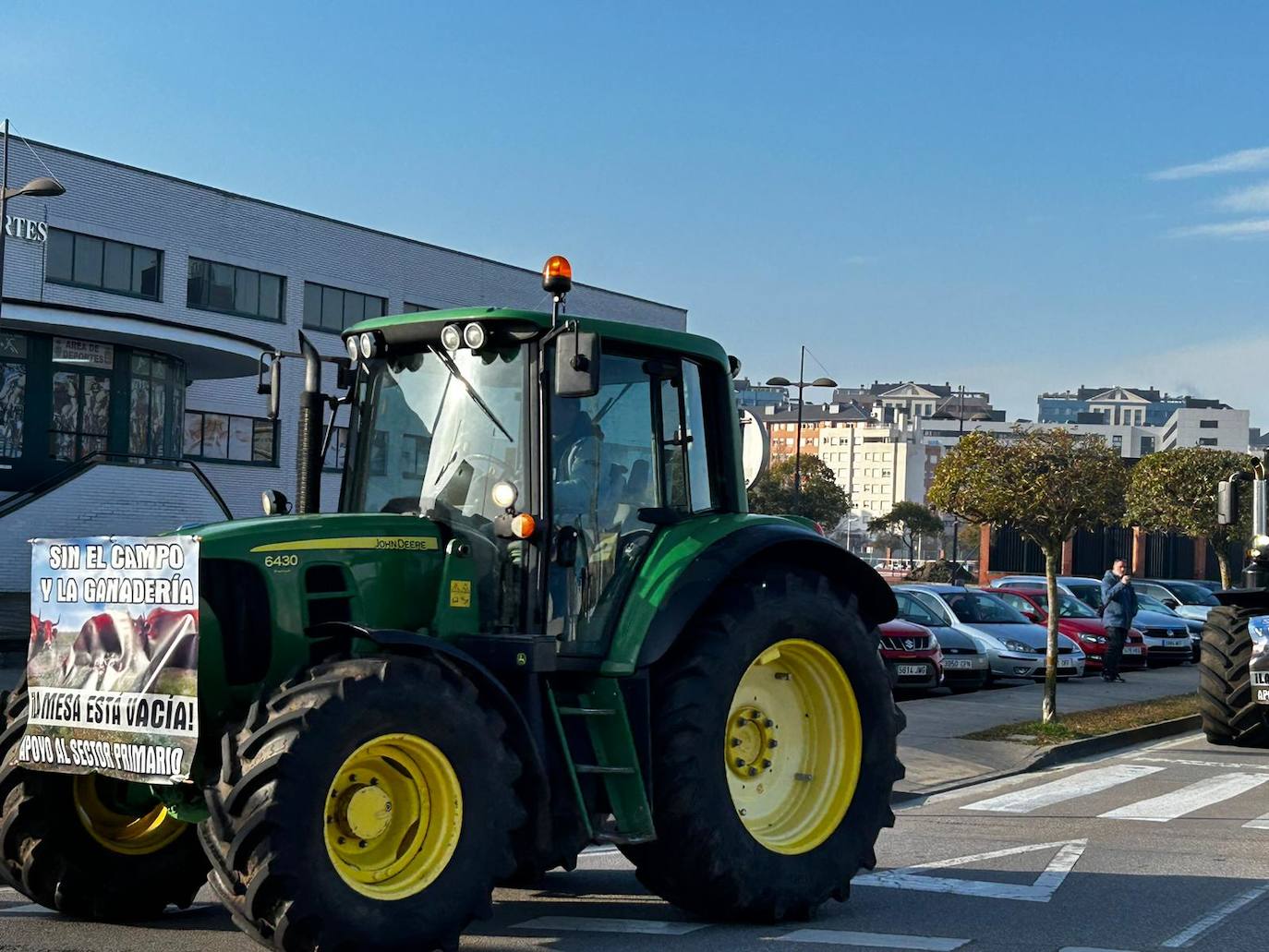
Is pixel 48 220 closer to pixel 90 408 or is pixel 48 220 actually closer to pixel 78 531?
pixel 90 408

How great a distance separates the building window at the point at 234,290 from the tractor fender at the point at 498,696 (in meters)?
37.2

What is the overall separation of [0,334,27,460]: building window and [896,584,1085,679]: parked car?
1834 centimetres

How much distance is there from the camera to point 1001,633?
2364 cm

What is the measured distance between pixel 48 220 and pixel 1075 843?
32802 mm

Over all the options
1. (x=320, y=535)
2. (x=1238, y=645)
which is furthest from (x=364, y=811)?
(x=1238, y=645)

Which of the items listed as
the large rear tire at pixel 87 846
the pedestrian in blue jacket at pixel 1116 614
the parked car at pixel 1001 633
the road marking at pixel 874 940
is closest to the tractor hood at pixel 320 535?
the large rear tire at pixel 87 846

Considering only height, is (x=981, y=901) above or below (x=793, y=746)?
below

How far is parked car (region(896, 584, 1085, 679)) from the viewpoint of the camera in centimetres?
2309

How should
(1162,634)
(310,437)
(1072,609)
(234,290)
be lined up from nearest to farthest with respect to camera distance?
(310,437)
(1072,609)
(1162,634)
(234,290)

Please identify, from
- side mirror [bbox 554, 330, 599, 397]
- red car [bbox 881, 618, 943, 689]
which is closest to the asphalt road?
side mirror [bbox 554, 330, 599, 397]

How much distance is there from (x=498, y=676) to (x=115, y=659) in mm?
1466

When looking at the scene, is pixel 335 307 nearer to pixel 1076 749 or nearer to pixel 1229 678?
pixel 1076 749

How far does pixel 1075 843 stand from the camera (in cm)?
1009

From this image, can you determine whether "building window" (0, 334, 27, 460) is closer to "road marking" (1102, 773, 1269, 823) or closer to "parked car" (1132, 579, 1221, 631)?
"parked car" (1132, 579, 1221, 631)
